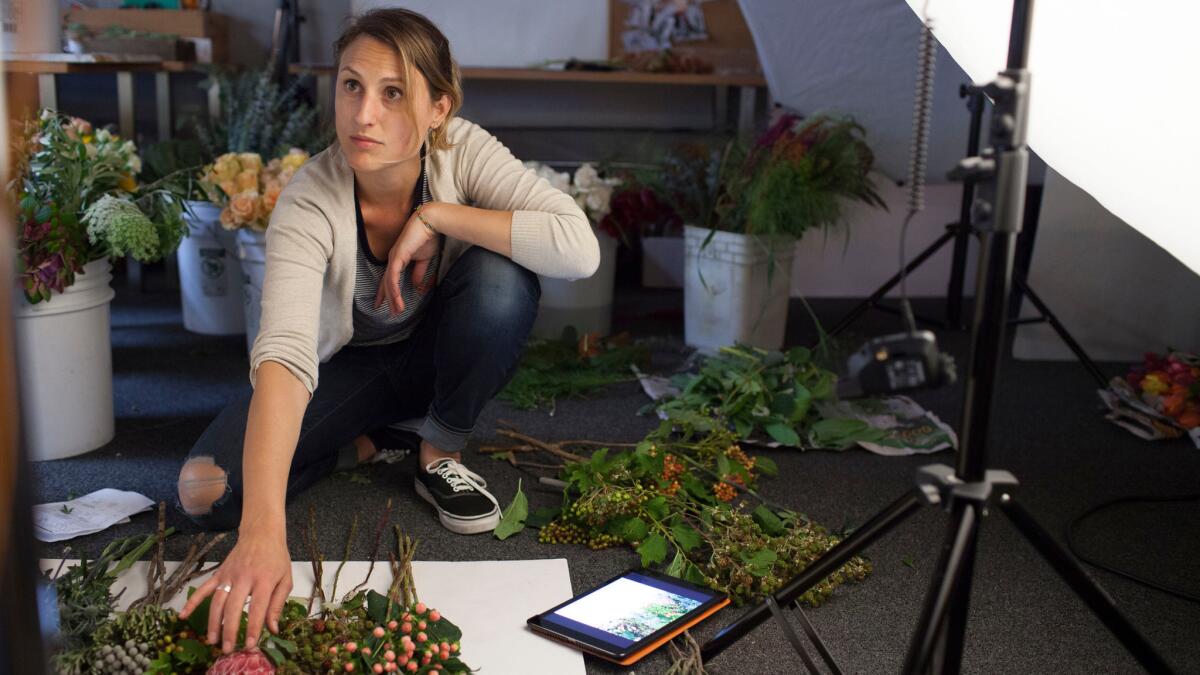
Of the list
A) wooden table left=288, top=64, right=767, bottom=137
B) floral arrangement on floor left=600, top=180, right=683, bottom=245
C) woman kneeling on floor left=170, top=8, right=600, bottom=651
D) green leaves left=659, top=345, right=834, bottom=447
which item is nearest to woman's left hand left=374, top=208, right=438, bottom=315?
woman kneeling on floor left=170, top=8, right=600, bottom=651

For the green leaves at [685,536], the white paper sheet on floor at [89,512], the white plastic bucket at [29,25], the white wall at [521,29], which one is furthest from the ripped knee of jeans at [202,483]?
the white wall at [521,29]

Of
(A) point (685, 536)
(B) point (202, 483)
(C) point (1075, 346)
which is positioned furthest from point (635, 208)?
(B) point (202, 483)

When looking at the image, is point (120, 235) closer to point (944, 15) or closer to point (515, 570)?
point (515, 570)

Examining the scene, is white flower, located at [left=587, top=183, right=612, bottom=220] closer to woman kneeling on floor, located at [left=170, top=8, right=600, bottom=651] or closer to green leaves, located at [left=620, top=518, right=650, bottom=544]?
woman kneeling on floor, located at [left=170, top=8, right=600, bottom=651]

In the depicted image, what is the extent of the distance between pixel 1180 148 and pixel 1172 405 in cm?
116

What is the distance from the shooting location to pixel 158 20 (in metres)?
3.55

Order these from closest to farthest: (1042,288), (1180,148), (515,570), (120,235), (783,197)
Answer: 1. (1180,148)
2. (515,570)
3. (120,235)
4. (783,197)
5. (1042,288)

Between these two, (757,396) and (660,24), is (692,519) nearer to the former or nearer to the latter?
(757,396)

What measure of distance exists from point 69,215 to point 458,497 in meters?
0.89

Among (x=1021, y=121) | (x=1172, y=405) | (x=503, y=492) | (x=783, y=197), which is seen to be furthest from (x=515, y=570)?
(x=1172, y=405)

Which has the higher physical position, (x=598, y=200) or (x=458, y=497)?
(x=598, y=200)

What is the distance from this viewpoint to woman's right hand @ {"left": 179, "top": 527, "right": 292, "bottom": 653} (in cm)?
99

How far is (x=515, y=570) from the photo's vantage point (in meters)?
1.49

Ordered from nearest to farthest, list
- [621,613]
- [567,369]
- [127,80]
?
[621,613] → [567,369] → [127,80]
